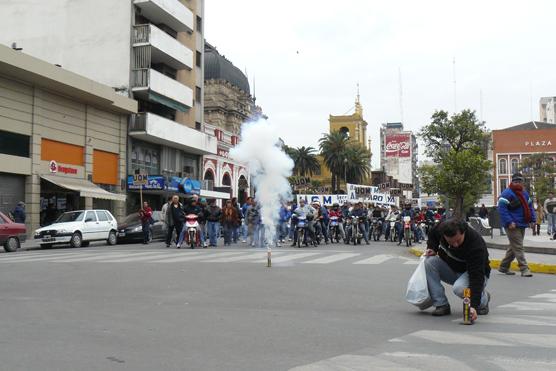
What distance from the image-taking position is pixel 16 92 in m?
28.6

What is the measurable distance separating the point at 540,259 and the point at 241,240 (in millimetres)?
14824

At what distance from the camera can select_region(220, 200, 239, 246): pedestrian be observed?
78.2ft

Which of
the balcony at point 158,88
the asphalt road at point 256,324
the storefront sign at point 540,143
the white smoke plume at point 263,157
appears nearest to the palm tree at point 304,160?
the balcony at point 158,88

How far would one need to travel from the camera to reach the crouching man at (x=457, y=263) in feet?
22.0

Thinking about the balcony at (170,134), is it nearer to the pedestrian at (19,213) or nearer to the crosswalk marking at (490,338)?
the pedestrian at (19,213)

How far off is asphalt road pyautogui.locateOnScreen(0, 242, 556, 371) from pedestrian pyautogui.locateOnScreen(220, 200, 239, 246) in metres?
12.4

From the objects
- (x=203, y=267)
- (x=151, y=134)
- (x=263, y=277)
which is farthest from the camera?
(x=151, y=134)

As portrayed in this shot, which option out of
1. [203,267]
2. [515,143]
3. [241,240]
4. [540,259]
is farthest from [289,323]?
[515,143]

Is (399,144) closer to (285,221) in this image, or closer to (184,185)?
(184,185)

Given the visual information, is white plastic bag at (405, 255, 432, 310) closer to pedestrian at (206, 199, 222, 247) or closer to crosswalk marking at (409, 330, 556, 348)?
crosswalk marking at (409, 330, 556, 348)

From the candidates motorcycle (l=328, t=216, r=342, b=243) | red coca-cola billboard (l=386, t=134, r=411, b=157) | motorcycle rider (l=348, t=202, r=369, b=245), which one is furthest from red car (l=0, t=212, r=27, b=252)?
red coca-cola billboard (l=386, t=134, r=411, b=157)

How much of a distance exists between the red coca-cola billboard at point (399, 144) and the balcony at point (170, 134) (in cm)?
7172

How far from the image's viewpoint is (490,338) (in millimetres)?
5758

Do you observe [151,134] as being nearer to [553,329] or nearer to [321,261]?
[321,261]
